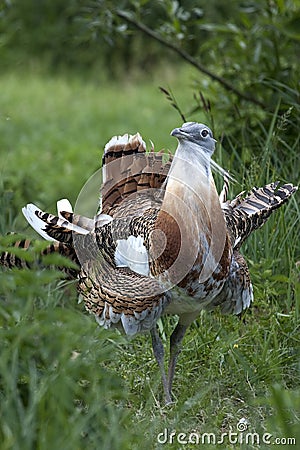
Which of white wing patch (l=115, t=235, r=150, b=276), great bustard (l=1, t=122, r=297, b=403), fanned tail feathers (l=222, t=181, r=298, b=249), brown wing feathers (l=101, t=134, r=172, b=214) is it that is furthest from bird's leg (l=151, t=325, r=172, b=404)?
brown wing feathers (l=101, t=134, r=172, b=214)

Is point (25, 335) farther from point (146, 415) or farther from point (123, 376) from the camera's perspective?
point (123, 376)

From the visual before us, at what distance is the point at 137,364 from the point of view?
3551mm

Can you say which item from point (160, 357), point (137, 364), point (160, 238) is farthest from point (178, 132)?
point (137, 364)

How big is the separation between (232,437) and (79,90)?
8.46 metres

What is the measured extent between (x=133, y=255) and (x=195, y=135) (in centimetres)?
51

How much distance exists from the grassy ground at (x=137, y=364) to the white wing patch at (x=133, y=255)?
0.27 m

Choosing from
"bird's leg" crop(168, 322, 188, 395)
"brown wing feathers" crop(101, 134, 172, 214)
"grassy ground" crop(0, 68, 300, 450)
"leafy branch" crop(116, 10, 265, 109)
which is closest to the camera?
"grassy ground" crop(0, 68, 300, 450)

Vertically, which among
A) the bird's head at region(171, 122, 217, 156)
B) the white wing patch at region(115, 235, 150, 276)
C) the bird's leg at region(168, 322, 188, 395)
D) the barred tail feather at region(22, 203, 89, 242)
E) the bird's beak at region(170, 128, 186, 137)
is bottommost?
the bird's leg at region(168, 322, 188, 395)

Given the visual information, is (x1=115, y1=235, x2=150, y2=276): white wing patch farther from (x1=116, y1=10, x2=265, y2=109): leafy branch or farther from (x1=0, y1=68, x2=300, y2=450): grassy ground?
(x1=116, y1=10, x2=265, y2=109): leafy branch

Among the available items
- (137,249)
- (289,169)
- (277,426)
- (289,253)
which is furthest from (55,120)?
(277,426)

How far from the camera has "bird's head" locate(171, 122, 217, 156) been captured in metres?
3.03

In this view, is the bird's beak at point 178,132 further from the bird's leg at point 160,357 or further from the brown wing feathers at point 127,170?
the bird's leg at point 160,357

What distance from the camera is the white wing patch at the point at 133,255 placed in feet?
10.2

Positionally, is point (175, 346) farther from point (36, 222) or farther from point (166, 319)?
point (36, 222)
